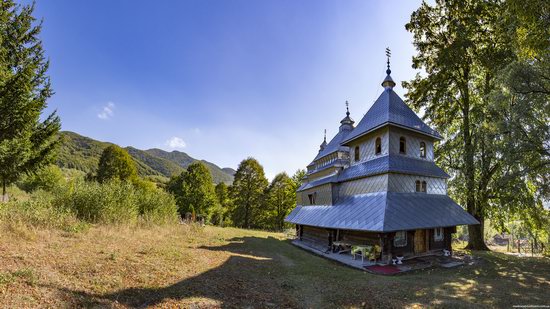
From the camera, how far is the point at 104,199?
15.3m

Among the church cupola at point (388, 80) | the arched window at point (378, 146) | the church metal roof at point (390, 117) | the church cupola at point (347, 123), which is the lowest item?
the arched window at point (378, 146)

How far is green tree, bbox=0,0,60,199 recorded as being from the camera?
601 inches

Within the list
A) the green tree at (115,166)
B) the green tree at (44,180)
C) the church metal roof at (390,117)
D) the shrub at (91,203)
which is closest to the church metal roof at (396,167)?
the church metal roof at (390,117)

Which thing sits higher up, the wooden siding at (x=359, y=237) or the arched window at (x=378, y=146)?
the arched window at (x=378, y=146)

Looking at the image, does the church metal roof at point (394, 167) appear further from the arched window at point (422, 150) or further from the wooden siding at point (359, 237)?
the wooden siding at point (359, 237)

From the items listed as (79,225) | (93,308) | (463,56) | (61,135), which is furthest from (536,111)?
(61,135)

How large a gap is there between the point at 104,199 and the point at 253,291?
1148 centimetres

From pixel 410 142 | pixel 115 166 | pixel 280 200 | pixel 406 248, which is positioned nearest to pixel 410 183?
pixel 410 142

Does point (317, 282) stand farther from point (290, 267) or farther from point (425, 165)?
point (425, 165)

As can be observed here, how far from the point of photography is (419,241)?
658 inches

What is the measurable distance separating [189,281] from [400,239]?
40.7ft

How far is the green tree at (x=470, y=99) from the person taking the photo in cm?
1823

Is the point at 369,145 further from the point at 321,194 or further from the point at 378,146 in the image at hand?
the point at 321,194

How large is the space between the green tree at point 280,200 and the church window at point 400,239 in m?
32.6
